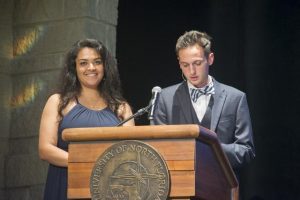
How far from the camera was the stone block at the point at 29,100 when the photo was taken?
17.6 ft

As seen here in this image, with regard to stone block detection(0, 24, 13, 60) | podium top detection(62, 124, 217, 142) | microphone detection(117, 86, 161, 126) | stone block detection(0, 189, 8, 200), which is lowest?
stone block detection(0, 189, 8, 200)

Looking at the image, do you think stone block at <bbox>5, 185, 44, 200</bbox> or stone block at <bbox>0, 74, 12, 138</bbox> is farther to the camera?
stone block at <bbox>0, 74, 12, 138</bbox>

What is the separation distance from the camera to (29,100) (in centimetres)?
545

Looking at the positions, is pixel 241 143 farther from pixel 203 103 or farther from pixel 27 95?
pixel 27 95

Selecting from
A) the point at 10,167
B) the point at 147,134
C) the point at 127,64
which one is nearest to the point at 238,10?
the point at 127,64

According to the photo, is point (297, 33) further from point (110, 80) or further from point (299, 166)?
point (110, 80)

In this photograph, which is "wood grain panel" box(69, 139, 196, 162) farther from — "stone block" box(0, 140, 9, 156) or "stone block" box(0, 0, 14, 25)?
"stone block" box(0, 0, 14, 25)

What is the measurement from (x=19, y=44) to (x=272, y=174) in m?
2.07

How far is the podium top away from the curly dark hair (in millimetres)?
1072

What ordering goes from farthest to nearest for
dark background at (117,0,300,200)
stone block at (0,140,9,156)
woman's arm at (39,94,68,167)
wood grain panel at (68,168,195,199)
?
stone block at (0,140,9,156)
dark background at (117,0,300,200)
woman's arm at (39,94,68,167)
wood grain panel at (68,168,195,199)

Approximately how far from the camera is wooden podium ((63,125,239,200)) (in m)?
2.87

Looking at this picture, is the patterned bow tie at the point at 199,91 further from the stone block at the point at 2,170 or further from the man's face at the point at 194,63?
the stone block at the point at 2,170

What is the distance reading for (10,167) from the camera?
5.46 metres

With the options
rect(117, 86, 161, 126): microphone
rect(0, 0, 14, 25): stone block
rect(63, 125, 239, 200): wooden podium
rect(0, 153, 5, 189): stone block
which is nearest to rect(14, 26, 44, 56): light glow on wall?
rect(0, 0, 14, 25): stone block
